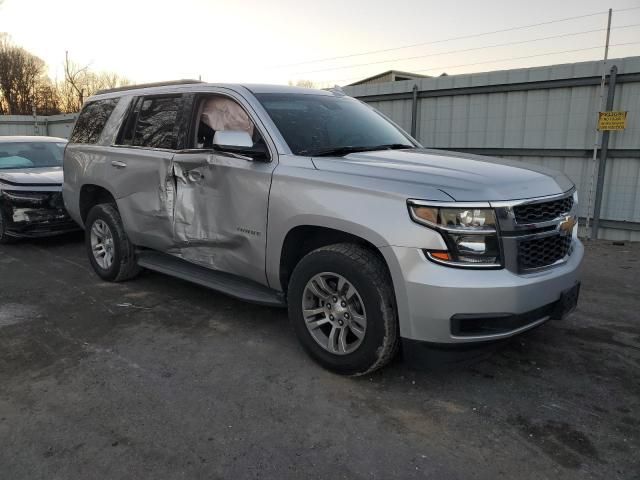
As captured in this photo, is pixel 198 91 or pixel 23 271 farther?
pixel 23 271

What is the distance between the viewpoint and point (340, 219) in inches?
122

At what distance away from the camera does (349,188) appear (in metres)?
3.08

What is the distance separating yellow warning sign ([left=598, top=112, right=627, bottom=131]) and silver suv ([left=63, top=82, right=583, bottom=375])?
4604 millimetres

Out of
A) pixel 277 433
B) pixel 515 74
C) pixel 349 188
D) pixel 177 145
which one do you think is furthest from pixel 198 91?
pixel 515 74

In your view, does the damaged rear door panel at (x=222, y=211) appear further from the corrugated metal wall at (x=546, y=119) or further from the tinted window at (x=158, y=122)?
the corrugated metal wall at (x=546, y=119)

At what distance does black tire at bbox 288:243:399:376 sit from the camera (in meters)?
2.97

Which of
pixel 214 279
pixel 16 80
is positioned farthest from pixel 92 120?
pixel 16 80

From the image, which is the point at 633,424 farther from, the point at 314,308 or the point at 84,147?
the point at 84,147

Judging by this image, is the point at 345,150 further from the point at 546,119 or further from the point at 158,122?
the point at 546,119

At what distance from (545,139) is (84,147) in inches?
276

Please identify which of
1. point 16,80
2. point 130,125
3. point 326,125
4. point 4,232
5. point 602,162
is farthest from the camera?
point 16,80

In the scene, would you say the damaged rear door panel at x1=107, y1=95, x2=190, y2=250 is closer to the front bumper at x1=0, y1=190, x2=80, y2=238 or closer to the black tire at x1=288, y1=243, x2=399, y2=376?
the black tire at x1=288, y1=243, x2=399, y2=376

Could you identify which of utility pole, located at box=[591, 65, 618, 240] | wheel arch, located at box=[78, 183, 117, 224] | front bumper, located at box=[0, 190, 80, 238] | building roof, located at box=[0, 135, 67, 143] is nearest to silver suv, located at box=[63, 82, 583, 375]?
wheel arch, located at box=[78, 183, 117, 224]

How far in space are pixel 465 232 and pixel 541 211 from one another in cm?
62
